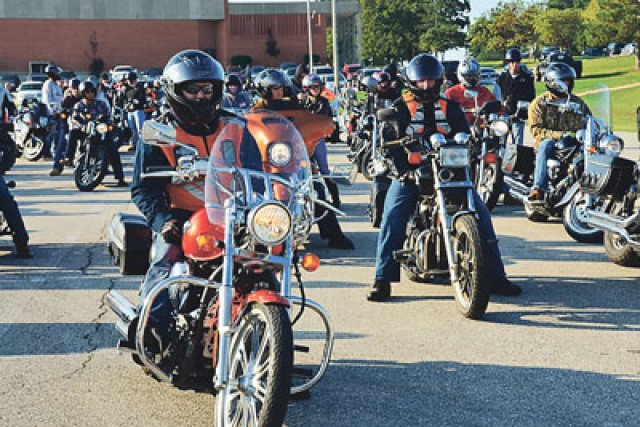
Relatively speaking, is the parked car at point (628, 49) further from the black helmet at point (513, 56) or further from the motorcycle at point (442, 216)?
the motorcycle at point (442, 216)

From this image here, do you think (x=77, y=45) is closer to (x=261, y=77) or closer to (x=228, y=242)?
(x=261, y=77)

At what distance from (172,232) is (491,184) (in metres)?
8.15

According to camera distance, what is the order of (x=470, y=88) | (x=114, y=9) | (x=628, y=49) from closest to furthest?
(x=470, y=88) < (x=628, y=49) < (x=114, y=9)

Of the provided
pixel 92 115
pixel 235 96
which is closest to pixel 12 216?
pixel 235 96

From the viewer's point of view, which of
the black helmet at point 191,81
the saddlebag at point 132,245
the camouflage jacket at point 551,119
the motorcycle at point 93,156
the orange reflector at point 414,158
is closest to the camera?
the black helmet at point 191,81

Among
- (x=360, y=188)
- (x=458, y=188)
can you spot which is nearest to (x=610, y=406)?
(x=458, y=188)

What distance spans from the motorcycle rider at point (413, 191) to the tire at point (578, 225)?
8.29 ft

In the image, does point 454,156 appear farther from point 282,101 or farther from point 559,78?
point 559,78

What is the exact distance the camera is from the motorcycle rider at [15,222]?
415 inches

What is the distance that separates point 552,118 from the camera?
36.8ft

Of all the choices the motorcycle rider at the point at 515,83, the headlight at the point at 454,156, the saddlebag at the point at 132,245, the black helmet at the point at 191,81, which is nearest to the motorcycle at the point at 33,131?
the motorcycle rider at the point at 515,83

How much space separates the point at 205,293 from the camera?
507cm

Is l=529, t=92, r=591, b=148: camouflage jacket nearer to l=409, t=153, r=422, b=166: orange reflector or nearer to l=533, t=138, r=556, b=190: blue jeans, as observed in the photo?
l=533, t=138, r=556, b=190: blue jeans

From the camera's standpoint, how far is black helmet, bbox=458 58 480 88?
1293 cm
